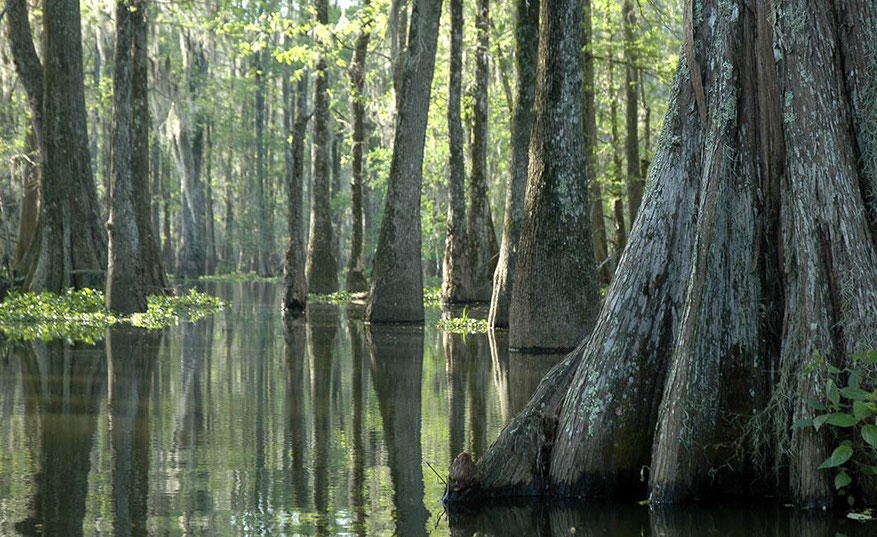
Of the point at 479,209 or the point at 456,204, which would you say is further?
the point at 479,209

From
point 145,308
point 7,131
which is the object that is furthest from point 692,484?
point 7,131

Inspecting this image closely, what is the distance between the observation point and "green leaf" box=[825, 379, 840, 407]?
18.2 ft

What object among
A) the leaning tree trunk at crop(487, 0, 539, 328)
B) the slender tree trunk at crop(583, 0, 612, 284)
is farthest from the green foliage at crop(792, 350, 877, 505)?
the slender tree trunk at crop(583, 0, 612, 284)

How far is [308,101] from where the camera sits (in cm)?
6719

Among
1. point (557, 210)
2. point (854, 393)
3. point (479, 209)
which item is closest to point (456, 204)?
point (479, 209)

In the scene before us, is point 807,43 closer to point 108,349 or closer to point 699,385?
point 699,385

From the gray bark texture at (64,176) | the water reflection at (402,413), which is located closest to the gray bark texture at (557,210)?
the water reflection at (402,413)

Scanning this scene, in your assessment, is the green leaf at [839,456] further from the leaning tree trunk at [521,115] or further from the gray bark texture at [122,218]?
the gray bark texture at [122,218]

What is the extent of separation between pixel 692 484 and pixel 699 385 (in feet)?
1.79

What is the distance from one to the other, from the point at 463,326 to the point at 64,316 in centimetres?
698

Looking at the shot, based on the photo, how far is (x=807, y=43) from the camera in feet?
20.7

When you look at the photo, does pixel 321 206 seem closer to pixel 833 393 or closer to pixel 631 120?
pixel 631 120

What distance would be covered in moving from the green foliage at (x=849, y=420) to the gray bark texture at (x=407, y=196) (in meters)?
14.1

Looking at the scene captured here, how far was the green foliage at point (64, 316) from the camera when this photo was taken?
16.7 m
